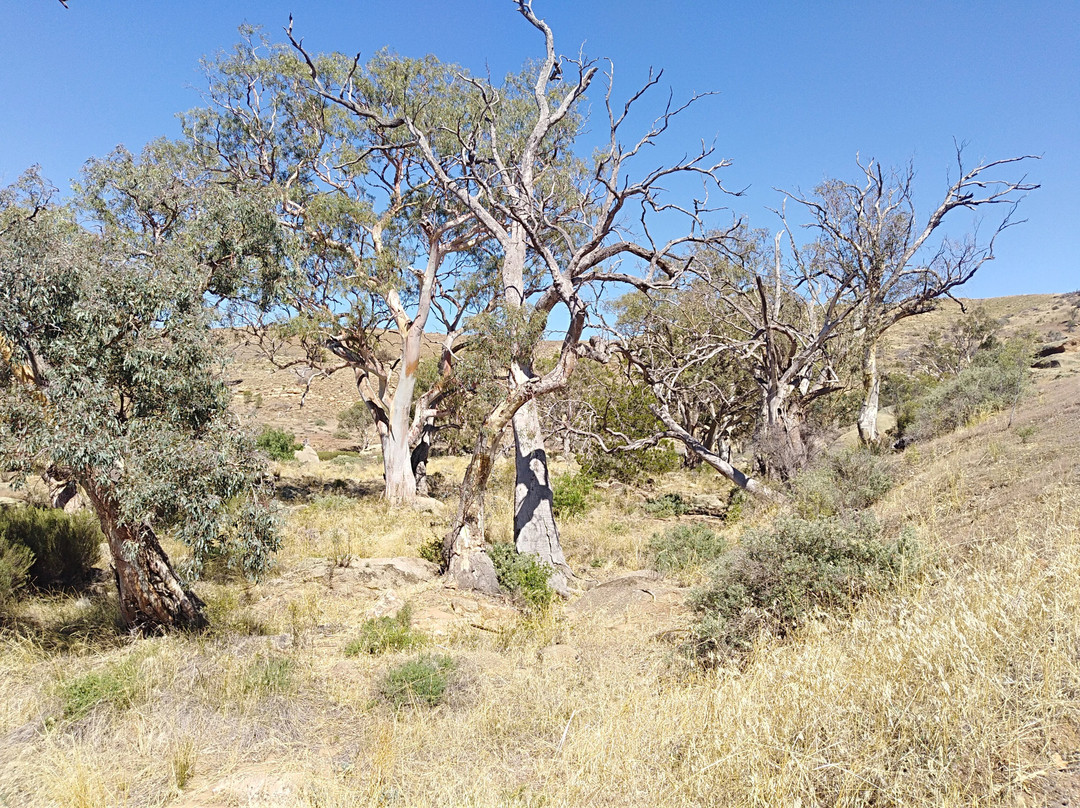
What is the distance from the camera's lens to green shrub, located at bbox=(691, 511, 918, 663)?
5590 millimetres

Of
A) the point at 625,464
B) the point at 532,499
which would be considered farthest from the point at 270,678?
the point at 625,464

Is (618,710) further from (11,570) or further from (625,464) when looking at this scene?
(625,464)

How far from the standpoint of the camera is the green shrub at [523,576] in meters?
8.81

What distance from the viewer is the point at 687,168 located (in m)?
9.37

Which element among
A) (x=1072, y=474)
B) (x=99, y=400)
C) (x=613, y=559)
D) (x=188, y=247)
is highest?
(x=188, y=247)

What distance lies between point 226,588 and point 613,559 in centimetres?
621

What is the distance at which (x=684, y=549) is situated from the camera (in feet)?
34.2

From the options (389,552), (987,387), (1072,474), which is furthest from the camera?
(987,387)

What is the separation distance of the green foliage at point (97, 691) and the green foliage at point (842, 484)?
28.4 ft

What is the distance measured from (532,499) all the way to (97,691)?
6266 mm

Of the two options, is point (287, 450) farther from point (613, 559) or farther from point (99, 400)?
point (99, 400)

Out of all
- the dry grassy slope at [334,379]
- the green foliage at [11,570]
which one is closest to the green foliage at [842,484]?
the green foliage at [11,570]

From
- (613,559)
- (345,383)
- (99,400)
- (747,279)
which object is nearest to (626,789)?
(99,400)

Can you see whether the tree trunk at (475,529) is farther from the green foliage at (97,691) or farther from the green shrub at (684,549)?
the green foliage at (97,691)
